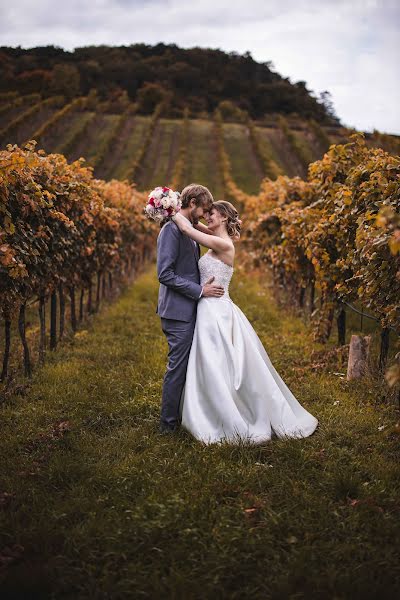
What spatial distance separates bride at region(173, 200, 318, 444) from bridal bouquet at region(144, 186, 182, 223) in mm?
110

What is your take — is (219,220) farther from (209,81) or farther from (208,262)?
(209,81)

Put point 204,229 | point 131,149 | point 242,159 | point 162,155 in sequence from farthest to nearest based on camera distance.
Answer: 1. point 131,149
2. point 162,155
3. point 242,159
4. point 204,229

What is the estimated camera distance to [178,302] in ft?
16.6

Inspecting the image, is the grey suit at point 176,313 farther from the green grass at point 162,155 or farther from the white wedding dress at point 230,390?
the green grass at point 162,155

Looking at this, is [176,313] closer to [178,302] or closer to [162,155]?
[178,302]

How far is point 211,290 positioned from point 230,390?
3.13 feet

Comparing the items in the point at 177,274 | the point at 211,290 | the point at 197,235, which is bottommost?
the point at 211,290

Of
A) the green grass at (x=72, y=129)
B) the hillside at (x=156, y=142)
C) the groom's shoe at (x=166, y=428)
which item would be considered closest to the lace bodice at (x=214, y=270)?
the groom's shoe at (x=166, y=428)

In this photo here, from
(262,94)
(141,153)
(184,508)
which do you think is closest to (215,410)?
(184,508)

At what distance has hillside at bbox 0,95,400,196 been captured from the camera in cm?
4612

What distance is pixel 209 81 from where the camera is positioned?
92.3 metres

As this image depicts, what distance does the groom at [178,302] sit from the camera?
4.98 metres

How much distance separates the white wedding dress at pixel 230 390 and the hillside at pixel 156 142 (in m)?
35.2

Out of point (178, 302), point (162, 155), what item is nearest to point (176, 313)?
point (178, 302)
